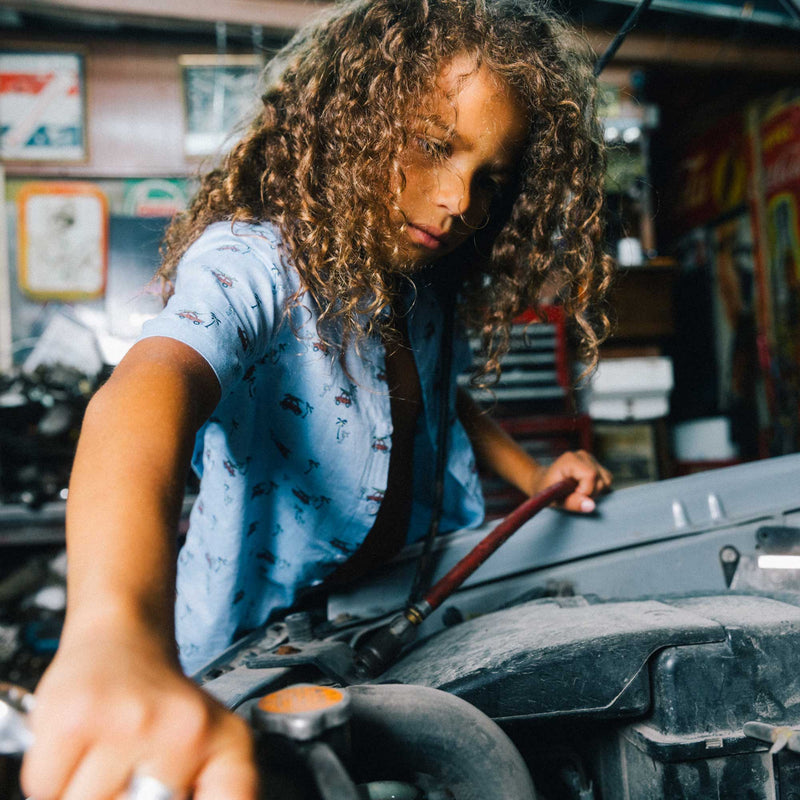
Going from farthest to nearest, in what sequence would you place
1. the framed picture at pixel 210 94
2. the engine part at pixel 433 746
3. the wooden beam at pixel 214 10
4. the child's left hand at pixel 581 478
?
the framed picture at pixel 210 94
the wooden beam at pixel 214 10
the child's left hand at pixel 581 478
the engine part at pixel 433 746

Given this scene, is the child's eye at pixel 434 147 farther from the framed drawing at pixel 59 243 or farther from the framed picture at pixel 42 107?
the framed picture at pixel 42 107

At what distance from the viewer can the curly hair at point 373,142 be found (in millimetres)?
923

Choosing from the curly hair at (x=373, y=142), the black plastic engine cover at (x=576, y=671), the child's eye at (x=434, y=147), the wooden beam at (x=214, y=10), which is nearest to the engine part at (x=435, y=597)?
the black plastic engine cover at (x=576, y=671)

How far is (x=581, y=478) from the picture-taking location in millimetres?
1169

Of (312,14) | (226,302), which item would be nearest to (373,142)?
(226,302)

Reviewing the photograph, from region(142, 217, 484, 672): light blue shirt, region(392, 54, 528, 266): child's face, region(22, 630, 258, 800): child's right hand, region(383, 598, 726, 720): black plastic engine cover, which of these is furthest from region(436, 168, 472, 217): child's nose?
region(22, 630, 258, 800): child's right hand

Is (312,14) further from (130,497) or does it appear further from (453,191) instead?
(130,497)

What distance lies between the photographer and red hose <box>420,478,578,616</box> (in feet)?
3.05

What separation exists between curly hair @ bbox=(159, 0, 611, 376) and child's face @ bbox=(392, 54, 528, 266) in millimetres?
20

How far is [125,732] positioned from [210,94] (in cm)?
364

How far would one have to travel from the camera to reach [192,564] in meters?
1.08

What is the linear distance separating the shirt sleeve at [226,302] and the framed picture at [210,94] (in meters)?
2.86

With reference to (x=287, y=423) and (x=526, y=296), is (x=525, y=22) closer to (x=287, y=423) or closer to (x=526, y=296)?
(x=526, y=296)

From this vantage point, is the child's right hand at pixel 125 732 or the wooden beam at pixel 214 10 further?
the wooden beam at pixel 214 10
